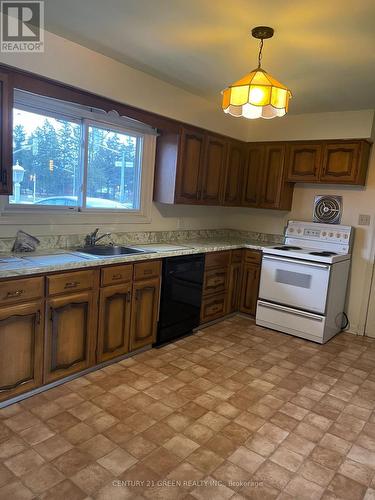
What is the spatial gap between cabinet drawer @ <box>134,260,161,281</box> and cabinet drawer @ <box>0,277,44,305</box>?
0.84 meters

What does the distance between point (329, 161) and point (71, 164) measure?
2.69 meters

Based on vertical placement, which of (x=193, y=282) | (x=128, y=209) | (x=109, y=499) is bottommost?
(x=109, y=499)

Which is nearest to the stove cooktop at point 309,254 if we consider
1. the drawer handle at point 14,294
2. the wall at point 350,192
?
the wall at point 350,192

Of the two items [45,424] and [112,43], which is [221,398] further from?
[112,43]

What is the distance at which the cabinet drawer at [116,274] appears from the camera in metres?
2.79

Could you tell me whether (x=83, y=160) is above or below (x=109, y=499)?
above

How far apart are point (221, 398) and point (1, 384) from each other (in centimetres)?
144

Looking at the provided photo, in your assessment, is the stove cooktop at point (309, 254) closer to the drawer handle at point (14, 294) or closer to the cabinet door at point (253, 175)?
the cabinet door at point (253, 175)

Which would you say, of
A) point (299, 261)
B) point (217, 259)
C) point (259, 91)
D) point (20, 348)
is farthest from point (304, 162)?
point (20, 348)

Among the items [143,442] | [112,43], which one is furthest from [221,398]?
[112,43]

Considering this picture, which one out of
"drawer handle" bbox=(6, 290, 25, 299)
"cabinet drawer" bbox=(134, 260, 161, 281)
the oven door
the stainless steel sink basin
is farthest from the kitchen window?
the oven door

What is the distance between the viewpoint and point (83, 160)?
10.5ft

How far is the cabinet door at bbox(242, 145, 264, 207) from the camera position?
457 centimetres

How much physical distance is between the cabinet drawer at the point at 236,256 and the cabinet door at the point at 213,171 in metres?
0.60
